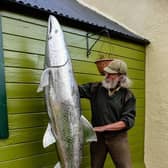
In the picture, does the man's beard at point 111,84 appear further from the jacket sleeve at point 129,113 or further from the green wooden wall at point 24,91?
the green wooden wall at point 24,91

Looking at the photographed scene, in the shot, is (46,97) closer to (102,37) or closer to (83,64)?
(83,64)

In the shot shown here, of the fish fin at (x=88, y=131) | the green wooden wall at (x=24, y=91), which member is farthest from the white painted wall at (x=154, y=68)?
the fish fin at (x=88, y=131)

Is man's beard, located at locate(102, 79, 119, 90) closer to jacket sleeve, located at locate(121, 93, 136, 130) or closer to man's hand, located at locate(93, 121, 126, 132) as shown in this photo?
jacket sleeve, located at locate(121, 93, 136, 130)

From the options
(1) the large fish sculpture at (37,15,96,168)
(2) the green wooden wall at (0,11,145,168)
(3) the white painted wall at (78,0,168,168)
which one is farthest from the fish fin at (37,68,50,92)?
(3) the white painted wall at (78,0,168,168)

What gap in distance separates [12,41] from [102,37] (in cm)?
164

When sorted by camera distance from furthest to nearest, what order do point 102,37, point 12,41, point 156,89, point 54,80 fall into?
point 156,89 → point 102,37 → point 12,41 → point 54,80

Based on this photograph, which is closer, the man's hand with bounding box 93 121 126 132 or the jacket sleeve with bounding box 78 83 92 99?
the man's hand with bounding box 93 121 126 132

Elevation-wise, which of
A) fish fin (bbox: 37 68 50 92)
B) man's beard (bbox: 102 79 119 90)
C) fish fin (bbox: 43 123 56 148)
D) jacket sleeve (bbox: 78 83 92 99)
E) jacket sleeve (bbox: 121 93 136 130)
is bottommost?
fish fin (bbox: 43 123 56 148)

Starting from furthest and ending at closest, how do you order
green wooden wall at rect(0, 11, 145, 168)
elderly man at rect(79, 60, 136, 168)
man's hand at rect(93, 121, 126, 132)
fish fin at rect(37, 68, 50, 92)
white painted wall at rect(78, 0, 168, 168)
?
white painted wall at rect(78, 0, 168, 168) → elderly man at rect(79, 60, 136, 168) → man's hand at rect(93, 121, 126, 132) → green wooden wall at rect(0, 11, 145, 168) → fish fin at rect(37, 68, 50, 92)

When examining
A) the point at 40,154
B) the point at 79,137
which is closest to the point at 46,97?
the point at 79,137

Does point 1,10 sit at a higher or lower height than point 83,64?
higher

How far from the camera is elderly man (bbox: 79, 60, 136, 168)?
11.4ft

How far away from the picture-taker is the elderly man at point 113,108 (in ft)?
11.4

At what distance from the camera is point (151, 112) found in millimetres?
5516
